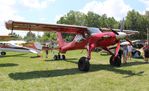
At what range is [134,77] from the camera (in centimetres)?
1345

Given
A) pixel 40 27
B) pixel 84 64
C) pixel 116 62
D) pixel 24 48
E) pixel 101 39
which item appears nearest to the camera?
pixel 84 64

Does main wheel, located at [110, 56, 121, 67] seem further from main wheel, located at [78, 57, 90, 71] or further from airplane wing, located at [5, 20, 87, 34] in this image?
main wheel, located at [78, 57, 90, 71]

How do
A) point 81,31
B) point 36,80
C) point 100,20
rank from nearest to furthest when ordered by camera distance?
point 36,80 < point 81,31 < point 100,20

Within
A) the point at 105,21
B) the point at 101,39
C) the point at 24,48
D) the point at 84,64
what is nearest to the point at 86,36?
the point at 101,39

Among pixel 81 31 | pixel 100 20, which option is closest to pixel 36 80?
pixel 81 31

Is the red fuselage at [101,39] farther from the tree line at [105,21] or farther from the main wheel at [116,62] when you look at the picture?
the tree line at [105,21]

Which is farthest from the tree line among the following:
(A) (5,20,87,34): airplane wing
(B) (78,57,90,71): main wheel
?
(B) (78,57,90,71): main wheel

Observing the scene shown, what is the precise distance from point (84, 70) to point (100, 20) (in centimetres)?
9645

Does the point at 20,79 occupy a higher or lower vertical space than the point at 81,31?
lower

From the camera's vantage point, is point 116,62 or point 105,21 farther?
point 105,21

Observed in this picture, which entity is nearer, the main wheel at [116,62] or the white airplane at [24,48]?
the main wheel at [116,62]

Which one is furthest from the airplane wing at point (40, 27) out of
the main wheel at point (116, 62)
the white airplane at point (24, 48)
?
the white airplane at point (24, 48)

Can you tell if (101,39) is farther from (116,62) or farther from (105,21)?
(105,21)

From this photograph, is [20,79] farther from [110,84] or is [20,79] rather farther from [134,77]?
[134,77]
